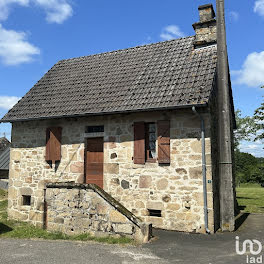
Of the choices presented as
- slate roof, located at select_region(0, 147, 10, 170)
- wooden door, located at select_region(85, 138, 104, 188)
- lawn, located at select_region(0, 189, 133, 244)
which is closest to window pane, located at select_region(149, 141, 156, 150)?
wooden door, located at select_region(85, 138, 104, 188)

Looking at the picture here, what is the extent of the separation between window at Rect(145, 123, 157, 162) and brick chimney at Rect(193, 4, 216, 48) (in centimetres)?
370

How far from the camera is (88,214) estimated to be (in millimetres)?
7574

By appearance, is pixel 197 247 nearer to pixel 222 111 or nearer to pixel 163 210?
pixel 163 210

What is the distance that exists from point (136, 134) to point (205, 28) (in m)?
4.82

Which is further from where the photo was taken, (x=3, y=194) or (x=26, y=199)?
(x=3, y=194)

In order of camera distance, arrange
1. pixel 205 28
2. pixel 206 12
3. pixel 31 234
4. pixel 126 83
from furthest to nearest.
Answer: pixel 206 12, pixel 205 28, pixel 126 83, pixel 31 234

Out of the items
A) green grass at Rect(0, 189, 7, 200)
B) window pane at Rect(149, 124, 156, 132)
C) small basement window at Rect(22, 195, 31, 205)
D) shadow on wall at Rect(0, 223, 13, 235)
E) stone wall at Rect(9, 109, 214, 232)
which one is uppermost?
window pane at Rect(149, 124, 156, 132)

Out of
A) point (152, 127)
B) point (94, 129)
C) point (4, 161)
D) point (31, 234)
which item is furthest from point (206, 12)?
point (4, 161)

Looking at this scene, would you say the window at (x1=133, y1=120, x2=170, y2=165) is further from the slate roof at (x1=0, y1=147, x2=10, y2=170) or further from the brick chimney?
the slate roof at (x1=0, y1=147, x2=10, y2=170)

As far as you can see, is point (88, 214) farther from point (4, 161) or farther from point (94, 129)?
point (4, 161)

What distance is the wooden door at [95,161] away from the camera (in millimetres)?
9746

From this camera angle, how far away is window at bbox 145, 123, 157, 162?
903 cm

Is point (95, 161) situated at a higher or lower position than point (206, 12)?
lower

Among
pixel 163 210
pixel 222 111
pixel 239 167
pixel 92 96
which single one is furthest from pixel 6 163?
pixel 239 167
